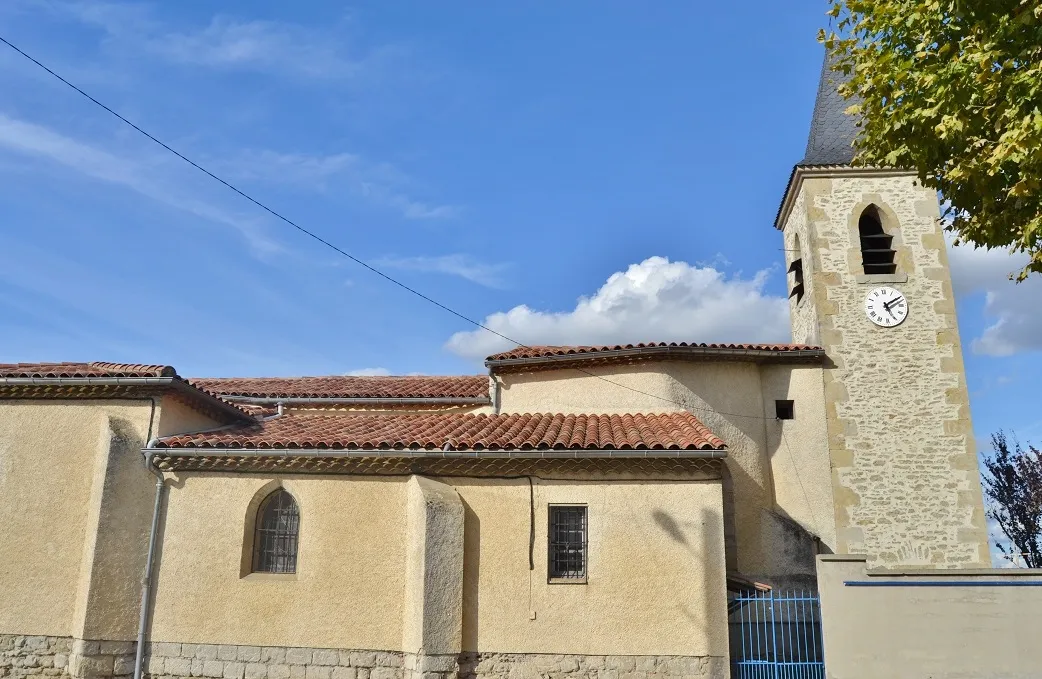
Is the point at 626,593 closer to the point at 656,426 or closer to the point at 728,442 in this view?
the point at 656,426

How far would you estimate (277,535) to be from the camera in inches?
432

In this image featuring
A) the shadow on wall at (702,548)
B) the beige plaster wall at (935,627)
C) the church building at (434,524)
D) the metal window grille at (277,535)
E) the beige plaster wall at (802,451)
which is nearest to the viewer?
the beige plaster wall at (935,627)

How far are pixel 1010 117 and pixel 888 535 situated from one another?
8348 millimetres

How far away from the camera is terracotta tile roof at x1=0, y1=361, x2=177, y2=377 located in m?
11.2

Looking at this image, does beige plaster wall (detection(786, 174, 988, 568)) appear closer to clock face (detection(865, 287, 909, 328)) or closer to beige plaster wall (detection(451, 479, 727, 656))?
clock face (detection(865, 287, 909, 328))

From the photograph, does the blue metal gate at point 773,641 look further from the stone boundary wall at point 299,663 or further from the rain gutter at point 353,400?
the rain gutter at point 353,400

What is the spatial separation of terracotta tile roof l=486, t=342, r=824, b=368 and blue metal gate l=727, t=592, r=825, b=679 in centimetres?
411

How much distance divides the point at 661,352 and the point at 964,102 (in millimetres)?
6843

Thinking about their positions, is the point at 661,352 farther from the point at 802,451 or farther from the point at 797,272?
the point at 797,272

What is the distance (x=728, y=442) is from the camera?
13258 millimetres

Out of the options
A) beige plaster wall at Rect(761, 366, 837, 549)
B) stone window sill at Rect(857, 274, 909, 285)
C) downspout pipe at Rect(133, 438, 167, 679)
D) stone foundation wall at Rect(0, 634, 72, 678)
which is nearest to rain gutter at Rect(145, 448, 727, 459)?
downspout pipe at Rect(133, 438, 167, 679)

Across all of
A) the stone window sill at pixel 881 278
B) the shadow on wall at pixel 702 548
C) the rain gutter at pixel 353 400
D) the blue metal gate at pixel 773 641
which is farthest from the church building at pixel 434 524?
the stone window sill at pixel 881 278

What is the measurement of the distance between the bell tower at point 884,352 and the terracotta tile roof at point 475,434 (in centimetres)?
345

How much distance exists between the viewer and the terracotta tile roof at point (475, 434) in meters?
10.5
